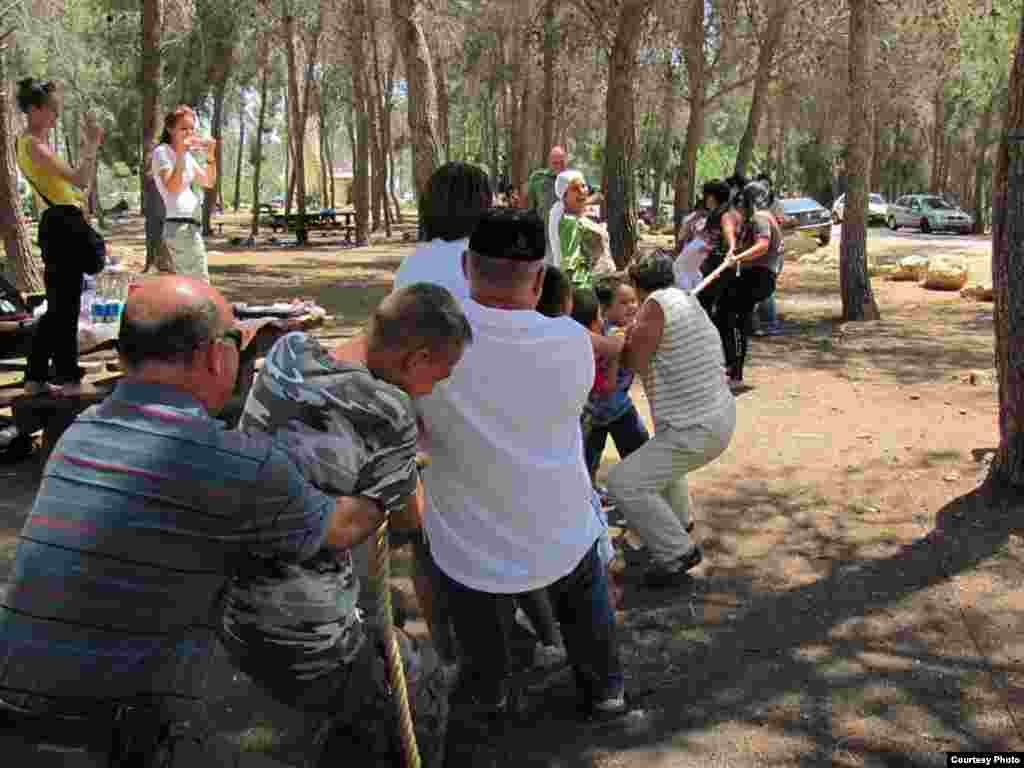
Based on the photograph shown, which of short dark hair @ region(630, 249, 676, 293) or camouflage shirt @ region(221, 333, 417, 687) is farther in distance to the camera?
short dark hair @ region(630, 249, 676, 293)

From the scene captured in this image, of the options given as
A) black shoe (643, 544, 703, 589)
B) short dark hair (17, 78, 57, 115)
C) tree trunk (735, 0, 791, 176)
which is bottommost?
black shoe (643, 544, 703, 589)

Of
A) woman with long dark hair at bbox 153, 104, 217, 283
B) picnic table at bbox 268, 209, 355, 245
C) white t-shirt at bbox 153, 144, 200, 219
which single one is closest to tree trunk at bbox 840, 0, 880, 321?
woman with long dark hair at bbox 153, 104, 217, 283

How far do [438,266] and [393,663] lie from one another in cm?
188

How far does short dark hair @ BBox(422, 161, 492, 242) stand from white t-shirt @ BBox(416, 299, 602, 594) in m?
1.08

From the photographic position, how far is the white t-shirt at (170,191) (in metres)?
7.90

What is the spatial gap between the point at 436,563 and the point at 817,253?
23420mm

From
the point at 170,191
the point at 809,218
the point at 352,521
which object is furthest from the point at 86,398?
the point at 809,218

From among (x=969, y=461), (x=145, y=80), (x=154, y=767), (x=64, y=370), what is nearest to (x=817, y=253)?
(x=145, y=80)

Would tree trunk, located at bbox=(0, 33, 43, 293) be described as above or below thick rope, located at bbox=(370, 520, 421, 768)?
above

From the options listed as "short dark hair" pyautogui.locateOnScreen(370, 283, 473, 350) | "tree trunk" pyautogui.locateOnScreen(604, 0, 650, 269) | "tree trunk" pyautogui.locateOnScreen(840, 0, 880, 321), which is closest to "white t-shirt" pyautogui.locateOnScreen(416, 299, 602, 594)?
"short dark hair" pyautogui.locateOnScreen(370, 283, 473, 350)

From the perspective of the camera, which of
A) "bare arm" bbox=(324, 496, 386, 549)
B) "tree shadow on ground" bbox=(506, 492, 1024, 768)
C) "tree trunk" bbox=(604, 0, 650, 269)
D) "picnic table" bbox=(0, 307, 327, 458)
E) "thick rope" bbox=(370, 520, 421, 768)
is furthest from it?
"tree trunk" bbox=(604, 0, 650, 269)

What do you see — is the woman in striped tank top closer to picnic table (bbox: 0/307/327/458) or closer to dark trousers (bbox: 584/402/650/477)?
dark trousers (bbox: 584/402/650/477)

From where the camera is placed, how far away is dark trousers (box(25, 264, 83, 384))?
250 inches

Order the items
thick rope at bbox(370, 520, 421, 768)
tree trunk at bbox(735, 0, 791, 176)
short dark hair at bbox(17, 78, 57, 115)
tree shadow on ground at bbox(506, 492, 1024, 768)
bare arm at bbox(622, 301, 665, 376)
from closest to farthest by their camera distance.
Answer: thick rope at bbox(370, 520, 421, 768) → tree shadow on ground at bbox(506, 492, 1024, 768) → bare arm at bbox(622, 301, 665, 376) → short dark hair at bbox(17, 78, 57, 115) → tree trunk at bbox(735, 0, 791, 176)
